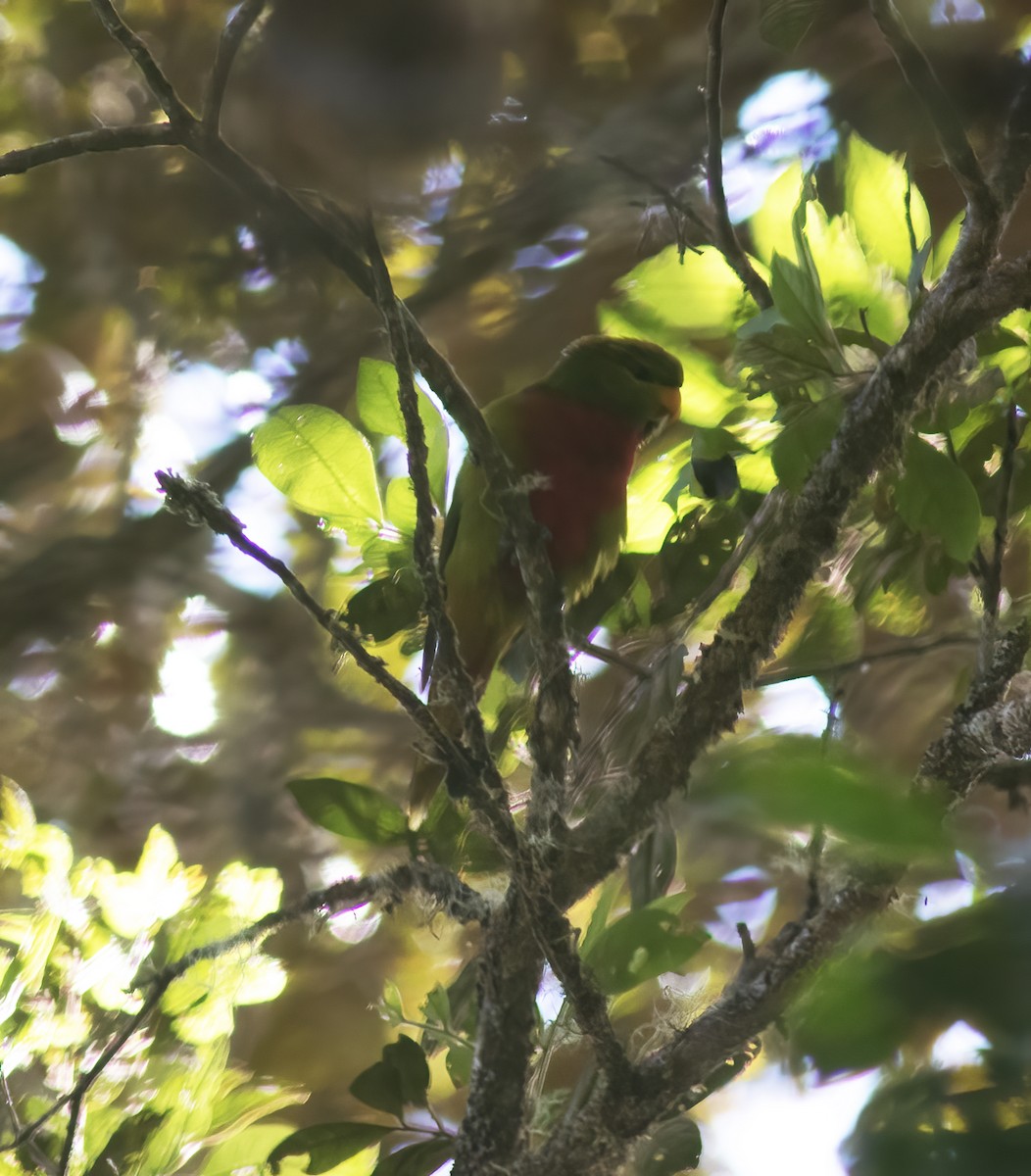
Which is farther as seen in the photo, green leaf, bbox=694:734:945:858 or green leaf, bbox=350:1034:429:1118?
green leaf, bbox=350:1034:429:1118

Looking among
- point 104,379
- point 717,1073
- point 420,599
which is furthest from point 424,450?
point 104,379

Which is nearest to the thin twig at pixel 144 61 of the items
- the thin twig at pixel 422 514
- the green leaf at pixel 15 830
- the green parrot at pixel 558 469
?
the thin twig at pixel 422 514

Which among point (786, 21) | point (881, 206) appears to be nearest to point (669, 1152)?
point (881, 206)

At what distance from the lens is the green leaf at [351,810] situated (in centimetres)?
77

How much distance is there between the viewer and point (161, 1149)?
0.80 metres

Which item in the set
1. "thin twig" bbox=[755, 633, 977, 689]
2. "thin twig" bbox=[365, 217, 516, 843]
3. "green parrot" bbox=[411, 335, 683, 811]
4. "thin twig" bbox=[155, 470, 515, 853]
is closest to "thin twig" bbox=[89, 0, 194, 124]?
"thin twig" bbox=[365, 217, 516, 843]

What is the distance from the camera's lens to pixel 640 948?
2.34 feet

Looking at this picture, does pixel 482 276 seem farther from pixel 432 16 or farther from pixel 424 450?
pixel 424 450

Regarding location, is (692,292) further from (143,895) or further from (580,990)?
(143,895)

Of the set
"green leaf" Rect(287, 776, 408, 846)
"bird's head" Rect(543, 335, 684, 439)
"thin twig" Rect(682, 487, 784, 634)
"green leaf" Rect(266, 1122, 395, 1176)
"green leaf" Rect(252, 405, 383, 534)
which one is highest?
"bird's head" Rect(543, 335, 684, 439)

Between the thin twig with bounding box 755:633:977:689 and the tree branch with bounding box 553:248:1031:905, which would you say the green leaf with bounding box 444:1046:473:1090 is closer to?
the tree branch with bounding box 553:248:1031:905

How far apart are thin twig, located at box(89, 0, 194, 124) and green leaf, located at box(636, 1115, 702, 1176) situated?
0.77 m

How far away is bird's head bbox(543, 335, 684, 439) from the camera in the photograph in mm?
1053

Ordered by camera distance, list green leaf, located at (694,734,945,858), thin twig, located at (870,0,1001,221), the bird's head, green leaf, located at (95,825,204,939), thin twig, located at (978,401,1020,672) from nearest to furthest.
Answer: green leaf, located at (694,734,945,858) → thin twig, located at (870,0,1001,221) → thin twig, located at (978,401,1020,672) → green leaf, located at (95,825,204,939) → the bird's head
